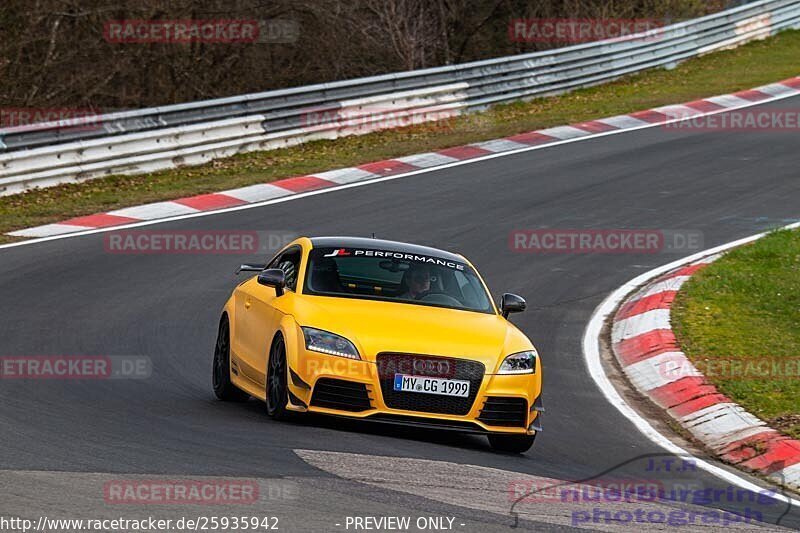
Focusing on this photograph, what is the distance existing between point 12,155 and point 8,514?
13.5 metres

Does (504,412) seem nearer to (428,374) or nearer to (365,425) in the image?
(428,374)

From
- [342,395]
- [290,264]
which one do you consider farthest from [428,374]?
[290,264]

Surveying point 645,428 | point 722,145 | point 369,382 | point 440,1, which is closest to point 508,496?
point 369,382

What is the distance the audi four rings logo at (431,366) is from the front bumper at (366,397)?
7 centimetres

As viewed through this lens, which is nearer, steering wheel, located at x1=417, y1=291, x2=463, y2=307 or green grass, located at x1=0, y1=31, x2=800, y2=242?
steering wheel, located at x1=417, y1=291, x2=463, y2=307

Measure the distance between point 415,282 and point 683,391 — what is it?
2692 mm

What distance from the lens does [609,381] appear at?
39.7ft

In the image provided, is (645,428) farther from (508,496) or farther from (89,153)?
(89,153)

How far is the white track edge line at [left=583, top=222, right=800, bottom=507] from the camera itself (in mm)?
9164

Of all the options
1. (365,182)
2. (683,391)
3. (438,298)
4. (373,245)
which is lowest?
(683,391)

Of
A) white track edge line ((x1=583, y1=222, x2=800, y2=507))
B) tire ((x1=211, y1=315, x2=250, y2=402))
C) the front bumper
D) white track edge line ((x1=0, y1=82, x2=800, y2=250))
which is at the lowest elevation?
white track edge line ((x1=583, y1=222, x2=800, y2=507))

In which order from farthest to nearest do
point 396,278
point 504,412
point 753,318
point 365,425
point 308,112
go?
point 308,112, point 753,318, point 396,278, point 365,425, point 504,412

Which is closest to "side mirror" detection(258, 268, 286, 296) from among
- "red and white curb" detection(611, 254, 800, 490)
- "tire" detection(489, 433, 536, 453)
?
"tire" detection(489, 433, 536, 453)

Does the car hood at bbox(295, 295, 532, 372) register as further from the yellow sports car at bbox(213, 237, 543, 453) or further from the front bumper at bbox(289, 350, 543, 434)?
the front bumper at bbox(289, 350, 543, 434)
